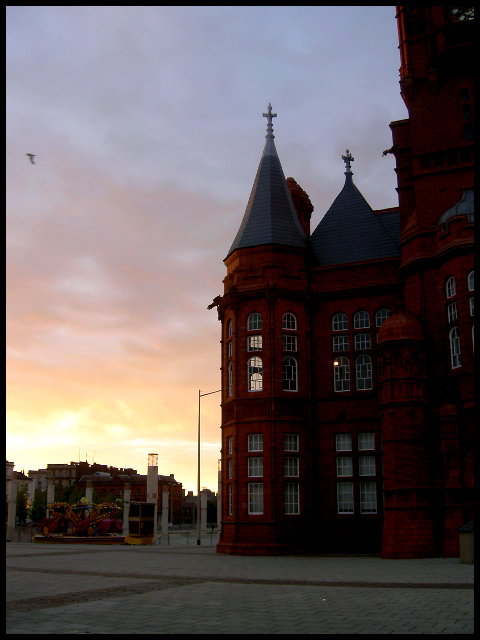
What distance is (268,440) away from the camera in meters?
33.4

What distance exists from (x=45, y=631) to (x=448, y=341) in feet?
75.7

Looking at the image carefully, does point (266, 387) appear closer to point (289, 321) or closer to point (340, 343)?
point (289, 321)

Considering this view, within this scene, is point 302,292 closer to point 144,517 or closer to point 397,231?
point 397,231

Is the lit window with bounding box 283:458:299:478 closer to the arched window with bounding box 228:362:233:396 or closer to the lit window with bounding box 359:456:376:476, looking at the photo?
the lit window with bounding box 359:456:376:476

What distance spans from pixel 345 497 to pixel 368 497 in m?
1.10

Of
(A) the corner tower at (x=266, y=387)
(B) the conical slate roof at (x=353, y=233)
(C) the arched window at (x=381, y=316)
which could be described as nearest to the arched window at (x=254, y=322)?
(A) the corner tower at (x=266, y=387)

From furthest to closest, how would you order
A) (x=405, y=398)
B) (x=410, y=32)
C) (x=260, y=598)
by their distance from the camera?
(x=410, y=32) < (x=405, y=398) < (x=260, y=598)

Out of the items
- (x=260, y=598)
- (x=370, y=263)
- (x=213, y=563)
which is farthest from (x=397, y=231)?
(x=260, y=598)

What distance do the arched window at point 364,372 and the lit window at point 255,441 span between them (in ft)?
18.0

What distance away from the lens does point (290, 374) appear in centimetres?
3500

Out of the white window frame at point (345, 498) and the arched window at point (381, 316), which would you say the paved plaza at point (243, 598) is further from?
the arched window at point (381, 316)

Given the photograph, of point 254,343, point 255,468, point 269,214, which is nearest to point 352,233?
point 269,214

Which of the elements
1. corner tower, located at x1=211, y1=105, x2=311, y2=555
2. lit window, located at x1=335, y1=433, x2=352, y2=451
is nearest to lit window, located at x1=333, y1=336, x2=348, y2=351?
corner tower, located at x1=211, y1=105, x2=311, y2=555
